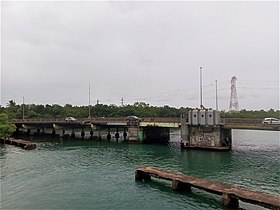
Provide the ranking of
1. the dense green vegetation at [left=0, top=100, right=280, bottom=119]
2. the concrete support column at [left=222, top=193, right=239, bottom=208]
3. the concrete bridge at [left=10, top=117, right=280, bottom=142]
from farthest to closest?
the dense green vegetation at [left=0, top=100, right=280, bottom=119] < the concrete bridge at [left=10, top=117, right=280, bottom=142] < the concrete support column at [left=222, top=193, right=239, bottom=208]

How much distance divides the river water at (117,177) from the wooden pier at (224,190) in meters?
0.86

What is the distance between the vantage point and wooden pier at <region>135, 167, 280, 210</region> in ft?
79.2

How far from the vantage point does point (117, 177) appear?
37.8 m

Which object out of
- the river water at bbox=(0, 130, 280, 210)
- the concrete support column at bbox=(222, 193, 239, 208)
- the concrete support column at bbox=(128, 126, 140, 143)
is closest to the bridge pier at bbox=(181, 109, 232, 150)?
the river water at bbox=(0, 130, 280, 210)

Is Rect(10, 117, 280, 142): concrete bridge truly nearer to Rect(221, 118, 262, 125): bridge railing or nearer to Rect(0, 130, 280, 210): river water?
Rect(221, 118, 262, 125): bridge railing

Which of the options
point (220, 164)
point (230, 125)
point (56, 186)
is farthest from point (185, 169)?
point (230, 125)

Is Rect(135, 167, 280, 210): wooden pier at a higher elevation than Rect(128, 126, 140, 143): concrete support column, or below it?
below

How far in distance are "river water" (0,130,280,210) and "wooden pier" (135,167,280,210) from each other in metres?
0.86

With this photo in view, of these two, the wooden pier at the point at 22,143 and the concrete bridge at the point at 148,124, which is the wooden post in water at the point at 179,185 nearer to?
the concrete bridge at the point at 148,124

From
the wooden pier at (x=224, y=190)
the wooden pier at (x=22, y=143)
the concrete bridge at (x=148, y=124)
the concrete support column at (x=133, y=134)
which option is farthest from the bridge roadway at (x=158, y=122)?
the wooden pier at (x=224, y=190)

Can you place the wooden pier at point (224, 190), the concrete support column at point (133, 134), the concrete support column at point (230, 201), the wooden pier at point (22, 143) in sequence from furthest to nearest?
1. the concrete support column at point (133, 134)
2. the wooden pier at point (22, 143)
3. the concrete support column at point (230, 201)
4. the wooden pier at point (224, 190)

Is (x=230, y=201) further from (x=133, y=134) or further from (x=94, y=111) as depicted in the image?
(x=94, y=111)

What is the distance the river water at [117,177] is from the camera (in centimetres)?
2759

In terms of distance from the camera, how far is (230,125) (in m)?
63.0
